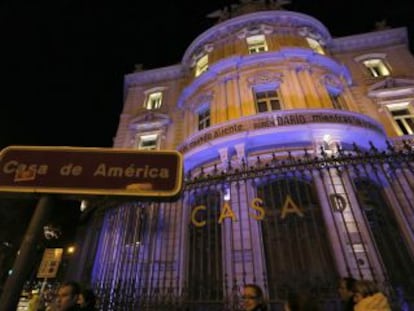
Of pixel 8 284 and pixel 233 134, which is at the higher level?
pixel 233 134

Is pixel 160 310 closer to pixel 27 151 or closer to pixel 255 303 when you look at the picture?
pixel 255 303

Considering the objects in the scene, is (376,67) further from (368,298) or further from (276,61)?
(368,298)

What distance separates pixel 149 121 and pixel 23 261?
1554cm

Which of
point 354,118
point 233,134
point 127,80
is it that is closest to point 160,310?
point 233,134

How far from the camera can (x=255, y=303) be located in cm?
327

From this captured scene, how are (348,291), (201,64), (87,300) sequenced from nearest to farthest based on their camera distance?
(87,300), (348,291), (201,64)

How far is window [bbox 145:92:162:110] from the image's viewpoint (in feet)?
63.7

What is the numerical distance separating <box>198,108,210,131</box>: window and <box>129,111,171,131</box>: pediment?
2.63 m

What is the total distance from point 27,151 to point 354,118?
1186 cm

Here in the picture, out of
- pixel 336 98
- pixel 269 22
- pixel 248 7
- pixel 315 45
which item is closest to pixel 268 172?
pixel 336 98

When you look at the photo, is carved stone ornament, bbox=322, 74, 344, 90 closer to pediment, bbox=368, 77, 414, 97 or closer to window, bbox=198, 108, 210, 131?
pediment, bbox=368, 77, 414, 97

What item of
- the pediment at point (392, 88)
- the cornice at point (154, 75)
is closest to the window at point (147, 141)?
the cornice at point (154, 75)

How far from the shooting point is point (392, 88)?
48.2 feet

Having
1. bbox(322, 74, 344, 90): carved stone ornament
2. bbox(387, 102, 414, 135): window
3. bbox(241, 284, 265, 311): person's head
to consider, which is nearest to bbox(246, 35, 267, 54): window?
bbox(322, 74, 344, 90): carved stone ornament
